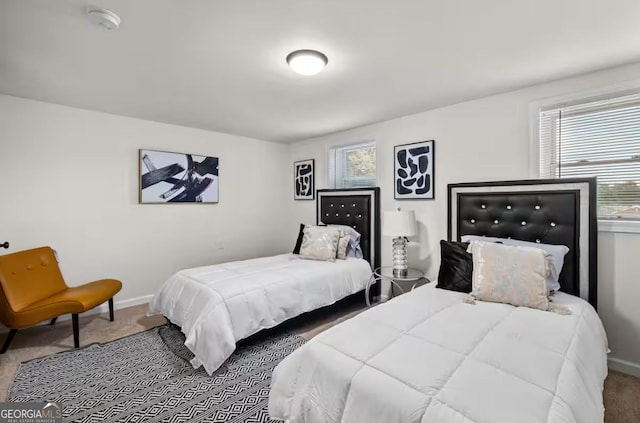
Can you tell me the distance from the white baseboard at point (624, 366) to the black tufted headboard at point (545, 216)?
46 cm

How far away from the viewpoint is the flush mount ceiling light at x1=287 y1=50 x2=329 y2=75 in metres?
2.01

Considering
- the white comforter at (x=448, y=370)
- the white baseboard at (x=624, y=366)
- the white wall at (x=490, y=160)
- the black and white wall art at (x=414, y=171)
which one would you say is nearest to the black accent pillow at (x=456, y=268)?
the white comforter at (x=448, y=370)

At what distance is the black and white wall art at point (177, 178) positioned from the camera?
3.64m

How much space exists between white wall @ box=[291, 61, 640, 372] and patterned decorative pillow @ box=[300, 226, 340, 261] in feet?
2.18

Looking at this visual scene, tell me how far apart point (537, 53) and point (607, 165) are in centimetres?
108

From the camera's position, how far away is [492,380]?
3.84ft

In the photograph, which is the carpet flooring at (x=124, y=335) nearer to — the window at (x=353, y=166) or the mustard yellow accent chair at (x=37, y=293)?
the mustard yellow accent chair at (x=37, y=293)

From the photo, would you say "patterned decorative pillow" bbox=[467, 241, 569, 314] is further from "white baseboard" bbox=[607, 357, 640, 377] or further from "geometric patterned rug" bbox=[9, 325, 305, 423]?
"geometric patterned rug" bbox=[9, 325, 305, 423]

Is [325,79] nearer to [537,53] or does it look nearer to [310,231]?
[537,53]

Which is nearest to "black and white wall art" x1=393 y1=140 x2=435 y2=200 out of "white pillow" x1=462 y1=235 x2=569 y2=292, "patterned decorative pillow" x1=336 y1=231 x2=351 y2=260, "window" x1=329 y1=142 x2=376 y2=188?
"window" x1=329 y1=142 x2=376 y2=188

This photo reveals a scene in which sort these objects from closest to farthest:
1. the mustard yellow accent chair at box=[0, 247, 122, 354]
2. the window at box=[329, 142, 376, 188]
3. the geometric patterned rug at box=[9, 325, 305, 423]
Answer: the geometric patterned rug at box=[9, 325, 305, 423] < the mustard yellow accent chair at box=[0, 247, 122, 354] < the window at box=[329, 142, 376, 188]

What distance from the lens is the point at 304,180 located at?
4.76 metres

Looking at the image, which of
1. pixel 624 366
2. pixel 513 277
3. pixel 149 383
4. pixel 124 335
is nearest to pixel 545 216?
pixel 513 277

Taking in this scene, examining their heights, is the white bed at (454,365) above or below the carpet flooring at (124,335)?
above
